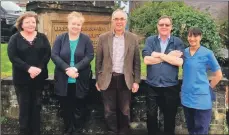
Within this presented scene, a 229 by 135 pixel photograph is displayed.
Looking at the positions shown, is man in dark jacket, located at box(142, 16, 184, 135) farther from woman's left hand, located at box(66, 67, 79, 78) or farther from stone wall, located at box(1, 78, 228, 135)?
woman's left hand, located at box(66, 67, 79, 78)

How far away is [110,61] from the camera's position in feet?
17.9

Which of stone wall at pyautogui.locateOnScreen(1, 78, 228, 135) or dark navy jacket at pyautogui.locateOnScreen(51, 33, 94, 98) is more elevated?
dark navy jacket at pyautogui.locateOnScreen(51, 33, 94, 98)

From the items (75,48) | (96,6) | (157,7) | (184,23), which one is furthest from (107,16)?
(75,48)

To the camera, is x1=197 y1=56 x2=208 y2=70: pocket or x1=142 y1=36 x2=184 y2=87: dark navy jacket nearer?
x1=197 y1=56 x2=208 y2=70: pocket

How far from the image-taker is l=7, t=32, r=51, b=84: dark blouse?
5.39 m

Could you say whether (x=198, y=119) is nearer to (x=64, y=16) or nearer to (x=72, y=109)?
(x=72, y=109)

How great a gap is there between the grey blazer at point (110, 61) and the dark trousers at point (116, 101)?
0.08 m

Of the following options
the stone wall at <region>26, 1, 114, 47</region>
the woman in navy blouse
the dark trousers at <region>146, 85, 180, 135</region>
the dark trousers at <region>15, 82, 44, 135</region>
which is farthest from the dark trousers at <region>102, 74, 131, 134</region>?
the stone wall at <region>26, 1, 114, 47</region>

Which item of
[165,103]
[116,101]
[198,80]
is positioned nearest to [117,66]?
[116,101]

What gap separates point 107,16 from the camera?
31.9ft

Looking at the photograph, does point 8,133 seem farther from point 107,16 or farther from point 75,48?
point 107,16

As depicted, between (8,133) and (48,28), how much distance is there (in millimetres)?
3162

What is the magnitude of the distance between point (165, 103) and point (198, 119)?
501mm

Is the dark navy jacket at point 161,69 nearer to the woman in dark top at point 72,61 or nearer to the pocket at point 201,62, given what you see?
the pocket at point 201,62
